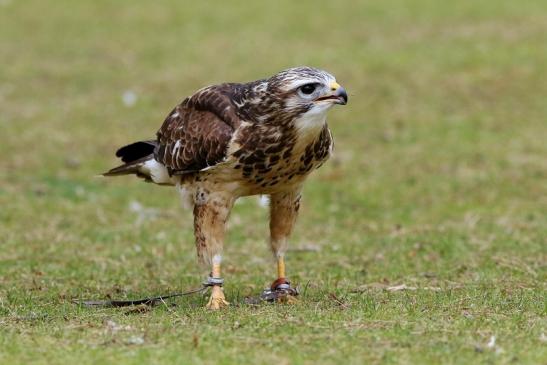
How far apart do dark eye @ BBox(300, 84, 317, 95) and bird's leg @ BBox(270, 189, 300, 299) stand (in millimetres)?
968

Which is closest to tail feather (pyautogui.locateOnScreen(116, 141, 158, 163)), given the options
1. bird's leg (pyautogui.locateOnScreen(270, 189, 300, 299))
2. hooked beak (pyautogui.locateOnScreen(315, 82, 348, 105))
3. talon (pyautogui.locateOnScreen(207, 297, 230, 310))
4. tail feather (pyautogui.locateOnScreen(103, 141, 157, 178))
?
tail feather (pyautogui.locateOnScreen(103, 141, 157, 178))

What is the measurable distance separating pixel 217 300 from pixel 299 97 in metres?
1.52

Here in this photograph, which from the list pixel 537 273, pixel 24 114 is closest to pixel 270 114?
pixel 537 273

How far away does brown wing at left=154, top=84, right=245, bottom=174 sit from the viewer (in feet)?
23.0

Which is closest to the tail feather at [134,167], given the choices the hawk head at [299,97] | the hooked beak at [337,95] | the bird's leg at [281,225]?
the bird's leg at [281,225]

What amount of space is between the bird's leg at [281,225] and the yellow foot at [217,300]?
1.46 feet

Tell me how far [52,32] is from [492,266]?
14567 millimetres

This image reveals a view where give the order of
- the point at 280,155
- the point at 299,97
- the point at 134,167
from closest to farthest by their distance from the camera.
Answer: the point at 299,97, the point at 280,155, the point at 134,167

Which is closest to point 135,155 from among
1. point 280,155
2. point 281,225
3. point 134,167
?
point 134,167

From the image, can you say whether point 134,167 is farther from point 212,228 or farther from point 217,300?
point 217,300

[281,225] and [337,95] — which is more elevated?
[337,95]

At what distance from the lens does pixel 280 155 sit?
22.4 ft

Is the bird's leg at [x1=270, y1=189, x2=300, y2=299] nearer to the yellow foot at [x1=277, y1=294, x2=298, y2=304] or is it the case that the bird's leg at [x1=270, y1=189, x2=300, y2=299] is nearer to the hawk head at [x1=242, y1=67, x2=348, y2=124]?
the yellow foot at [x1=277, y1=294, x2=298, y2=304]

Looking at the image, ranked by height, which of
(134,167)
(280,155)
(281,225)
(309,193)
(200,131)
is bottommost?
(309,193)
